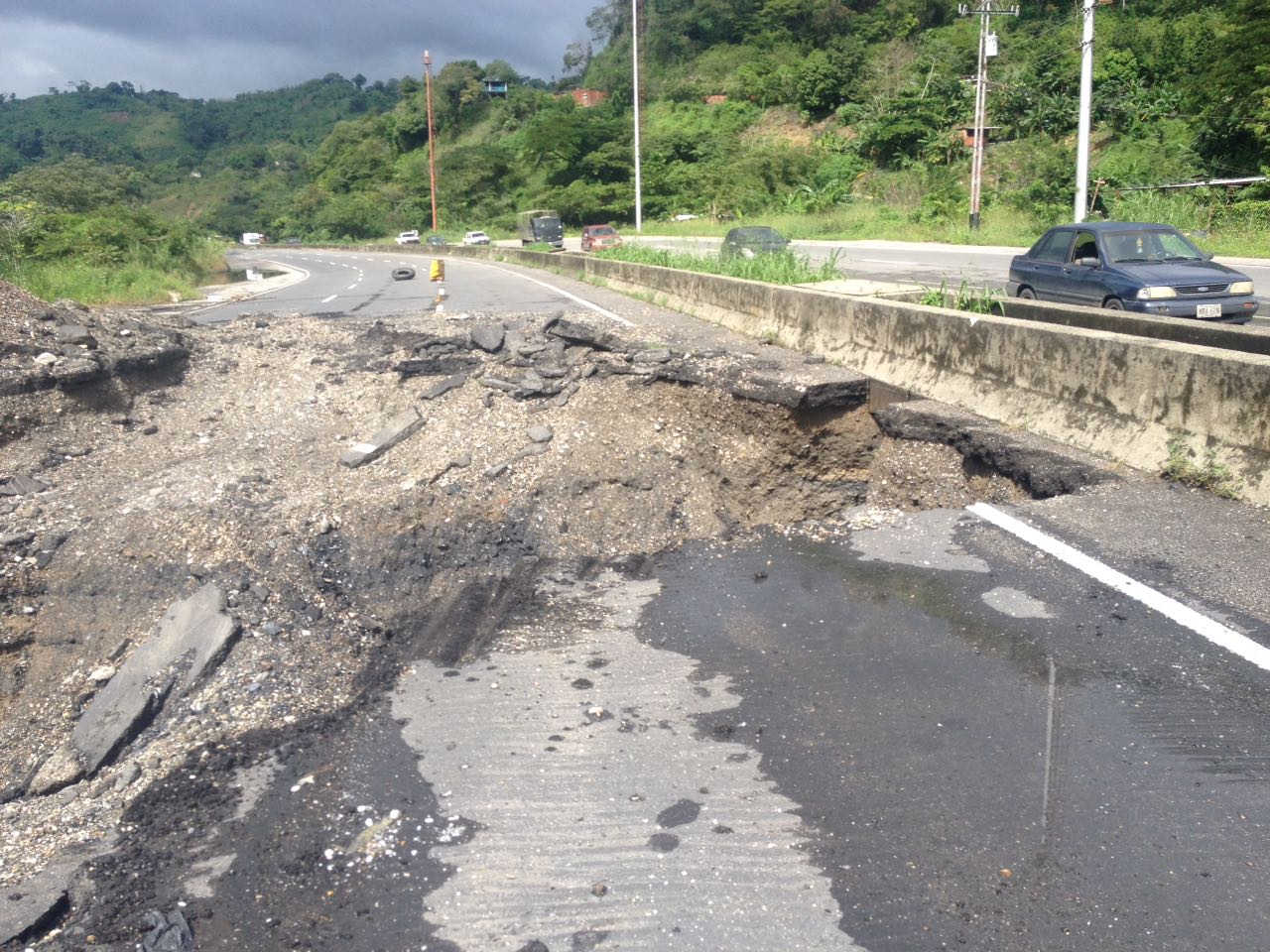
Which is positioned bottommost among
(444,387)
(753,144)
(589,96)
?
(444,387)

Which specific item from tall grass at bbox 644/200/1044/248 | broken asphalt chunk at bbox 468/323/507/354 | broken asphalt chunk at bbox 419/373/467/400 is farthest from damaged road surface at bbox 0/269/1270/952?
tall grass at bbox 644/200/1044/248

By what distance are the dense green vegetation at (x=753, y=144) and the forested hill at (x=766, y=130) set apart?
0.59 feet

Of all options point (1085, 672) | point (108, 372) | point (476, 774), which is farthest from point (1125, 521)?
point (108, 372)

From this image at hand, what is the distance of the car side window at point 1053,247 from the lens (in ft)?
45.4

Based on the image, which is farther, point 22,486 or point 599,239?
point 599,239

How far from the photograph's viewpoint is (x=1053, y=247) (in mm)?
14109

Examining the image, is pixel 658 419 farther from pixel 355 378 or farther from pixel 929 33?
pixel 929 33

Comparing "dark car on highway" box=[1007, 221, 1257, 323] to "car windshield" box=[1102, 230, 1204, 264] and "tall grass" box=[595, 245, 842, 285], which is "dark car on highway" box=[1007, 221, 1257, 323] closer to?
"car windshield" box=[1102, 230, 1204, 264]

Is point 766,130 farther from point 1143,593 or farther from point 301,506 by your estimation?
point 1143,593

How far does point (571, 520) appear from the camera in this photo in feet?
23.3

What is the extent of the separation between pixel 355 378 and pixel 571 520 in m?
4.60

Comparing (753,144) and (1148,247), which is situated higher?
(753,144)

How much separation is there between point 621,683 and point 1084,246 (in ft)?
37.2

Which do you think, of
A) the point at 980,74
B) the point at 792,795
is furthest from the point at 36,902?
the point at 980,74
